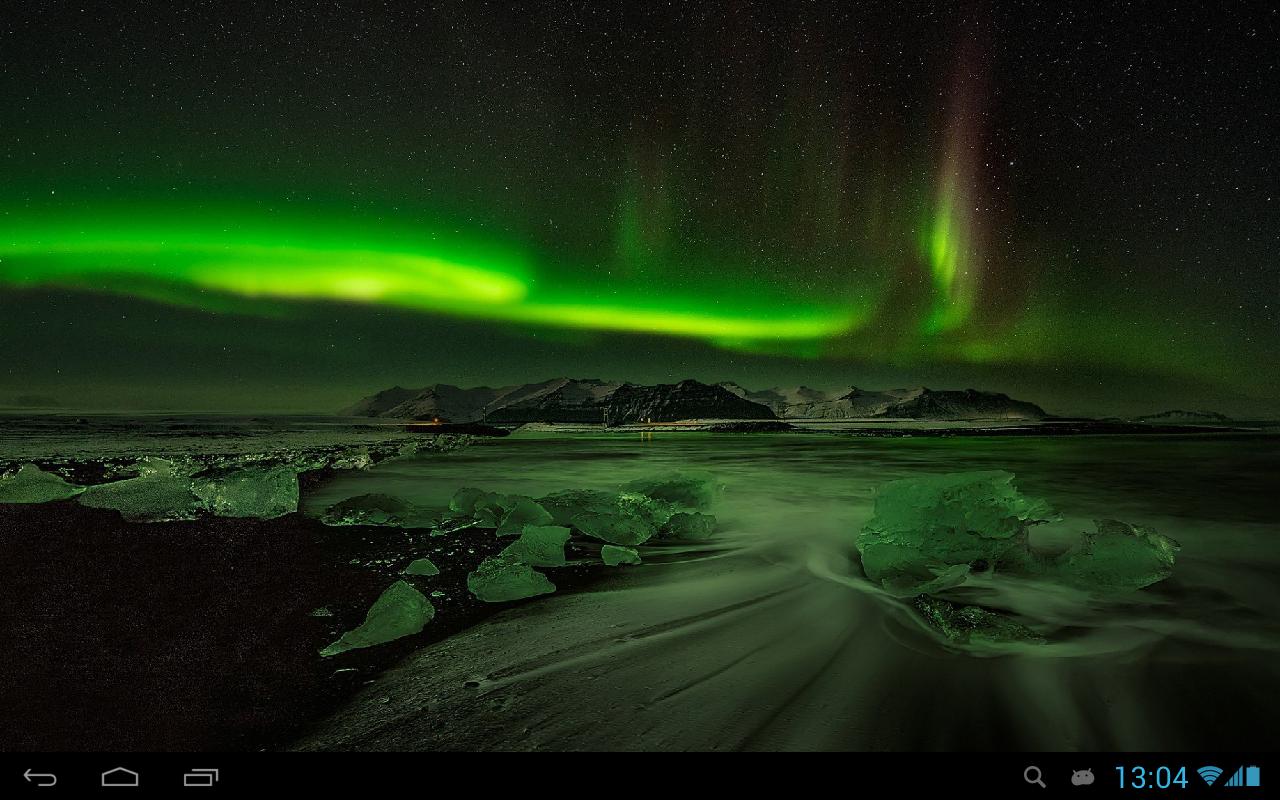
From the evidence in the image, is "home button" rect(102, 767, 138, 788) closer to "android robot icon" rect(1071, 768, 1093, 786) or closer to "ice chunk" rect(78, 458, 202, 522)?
"android robot icon" rect(1071, 768, 1093, 786)

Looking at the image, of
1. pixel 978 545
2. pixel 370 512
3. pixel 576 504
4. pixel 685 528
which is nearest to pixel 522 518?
pixel 576 504

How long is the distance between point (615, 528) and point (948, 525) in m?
3.86

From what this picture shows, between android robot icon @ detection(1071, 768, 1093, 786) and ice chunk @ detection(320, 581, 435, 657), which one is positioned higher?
ice chunk @ detection(320, 581, 435, 657)

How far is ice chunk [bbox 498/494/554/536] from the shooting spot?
8.12 m

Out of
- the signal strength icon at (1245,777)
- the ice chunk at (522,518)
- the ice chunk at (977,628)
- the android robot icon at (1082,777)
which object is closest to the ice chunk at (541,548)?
the ice chunk at (522,518)

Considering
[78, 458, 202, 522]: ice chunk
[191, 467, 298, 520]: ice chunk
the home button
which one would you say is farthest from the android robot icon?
[78, 458, 202, 522]: ice chunk

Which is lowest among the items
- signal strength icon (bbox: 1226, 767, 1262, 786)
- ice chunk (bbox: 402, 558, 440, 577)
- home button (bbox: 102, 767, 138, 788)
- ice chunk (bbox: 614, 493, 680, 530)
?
ice chunk (bbox: 402, 558, 440, 577)

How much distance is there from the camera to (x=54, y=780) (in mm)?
2574

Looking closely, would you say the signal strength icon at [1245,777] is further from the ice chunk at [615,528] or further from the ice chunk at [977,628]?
the ice chunk at [615,528]

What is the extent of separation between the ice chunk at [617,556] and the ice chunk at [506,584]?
3.69ft

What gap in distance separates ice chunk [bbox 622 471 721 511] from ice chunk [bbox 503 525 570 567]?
→ 297 cm

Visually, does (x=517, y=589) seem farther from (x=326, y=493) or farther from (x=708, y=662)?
(x=326, y=493)

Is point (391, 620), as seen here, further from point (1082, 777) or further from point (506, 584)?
point (1082, 777)

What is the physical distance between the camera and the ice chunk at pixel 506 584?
17.6 feet
